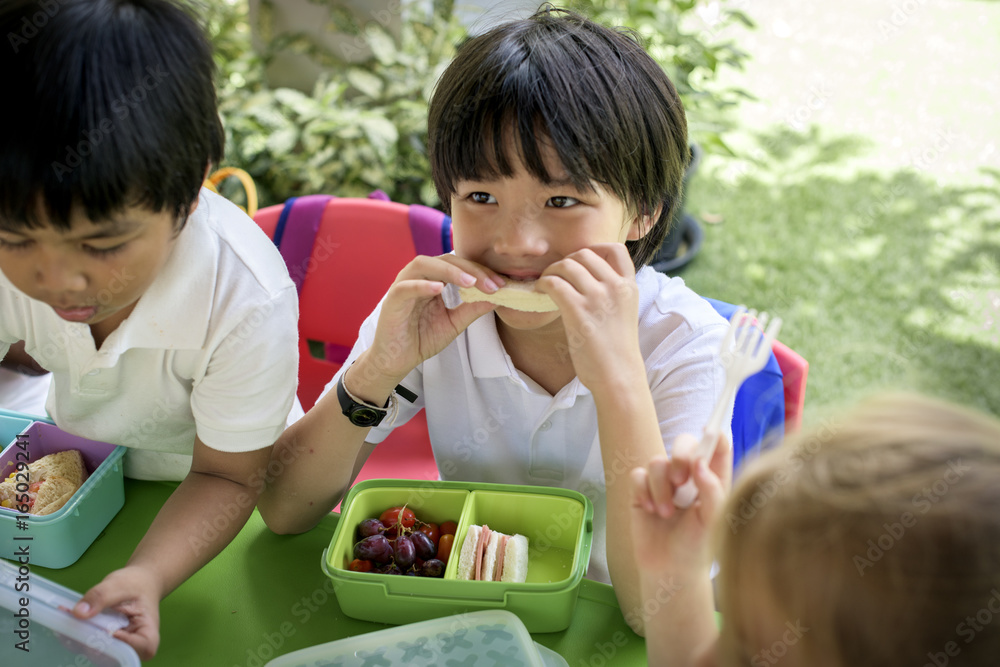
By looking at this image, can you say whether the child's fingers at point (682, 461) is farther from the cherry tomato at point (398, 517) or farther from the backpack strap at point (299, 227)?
A: the backpack strap at point (299, 227)

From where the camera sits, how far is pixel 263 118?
3.28 metres

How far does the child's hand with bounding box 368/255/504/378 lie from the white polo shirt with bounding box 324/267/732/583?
0.12 meters

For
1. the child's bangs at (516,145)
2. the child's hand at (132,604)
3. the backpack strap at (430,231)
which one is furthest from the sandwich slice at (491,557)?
the backpack strap at (430,231)

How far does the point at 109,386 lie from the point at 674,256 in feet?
9.75

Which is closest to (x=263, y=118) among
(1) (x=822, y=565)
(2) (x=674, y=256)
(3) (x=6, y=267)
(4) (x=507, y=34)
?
(2) (x=674, y=256)

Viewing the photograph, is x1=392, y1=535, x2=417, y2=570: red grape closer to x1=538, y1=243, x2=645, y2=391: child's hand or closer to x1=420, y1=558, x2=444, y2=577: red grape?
x1=420, y1=558, x2=444, y2=577: red grape

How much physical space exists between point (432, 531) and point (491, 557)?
117 mm

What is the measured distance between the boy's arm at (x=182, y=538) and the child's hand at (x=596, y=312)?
51cm

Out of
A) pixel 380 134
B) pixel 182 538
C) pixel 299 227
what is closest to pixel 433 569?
pixel 182 538

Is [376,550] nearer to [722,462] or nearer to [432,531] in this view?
[432,531]

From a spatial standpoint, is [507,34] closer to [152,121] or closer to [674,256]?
[152,121]

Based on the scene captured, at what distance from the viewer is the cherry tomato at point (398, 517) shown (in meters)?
1.15

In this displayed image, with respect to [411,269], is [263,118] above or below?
below

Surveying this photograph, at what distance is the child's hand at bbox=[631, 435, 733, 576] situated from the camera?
81 centimetres
